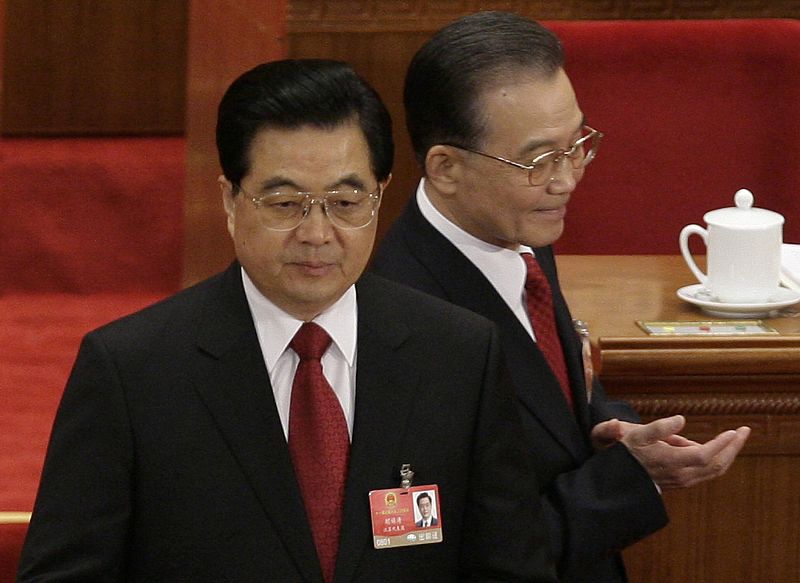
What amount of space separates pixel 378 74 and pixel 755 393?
0.93 meters

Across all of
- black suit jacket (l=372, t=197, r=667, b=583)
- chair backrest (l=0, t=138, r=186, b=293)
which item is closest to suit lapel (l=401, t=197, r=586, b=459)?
black suit jacket (l=372, t=197, r=667, b=583)

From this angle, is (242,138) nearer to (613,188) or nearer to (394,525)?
(394,525)

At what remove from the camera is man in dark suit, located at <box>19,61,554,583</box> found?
0.83 metres

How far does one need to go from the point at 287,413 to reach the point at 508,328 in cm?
25

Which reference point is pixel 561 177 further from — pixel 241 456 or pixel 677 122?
pixel 677 122

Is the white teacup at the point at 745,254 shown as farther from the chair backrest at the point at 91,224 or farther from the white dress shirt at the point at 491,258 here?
the chair backrest at the point at 91,224

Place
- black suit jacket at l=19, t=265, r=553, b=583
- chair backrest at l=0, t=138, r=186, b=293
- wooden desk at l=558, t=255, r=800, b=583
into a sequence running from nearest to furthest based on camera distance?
black suit jacket at l=19, t=265, r=553, b=583
wooden desk at l=558, t=255, r=800, b=583
chair backrest at l=0, t=138, r=186, b=293

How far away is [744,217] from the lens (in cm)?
129

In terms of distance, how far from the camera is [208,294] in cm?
88

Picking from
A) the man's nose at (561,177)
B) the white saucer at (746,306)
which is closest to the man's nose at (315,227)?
the man's nose at (561,177)

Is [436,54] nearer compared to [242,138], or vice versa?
[242,138]

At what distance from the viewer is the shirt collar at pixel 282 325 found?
34.4 inches

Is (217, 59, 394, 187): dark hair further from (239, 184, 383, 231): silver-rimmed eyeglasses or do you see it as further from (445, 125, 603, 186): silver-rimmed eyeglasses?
(445, 125, 603, 186): silver-rimmed eyeglasses

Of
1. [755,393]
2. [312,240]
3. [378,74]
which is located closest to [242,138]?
[312,240]
